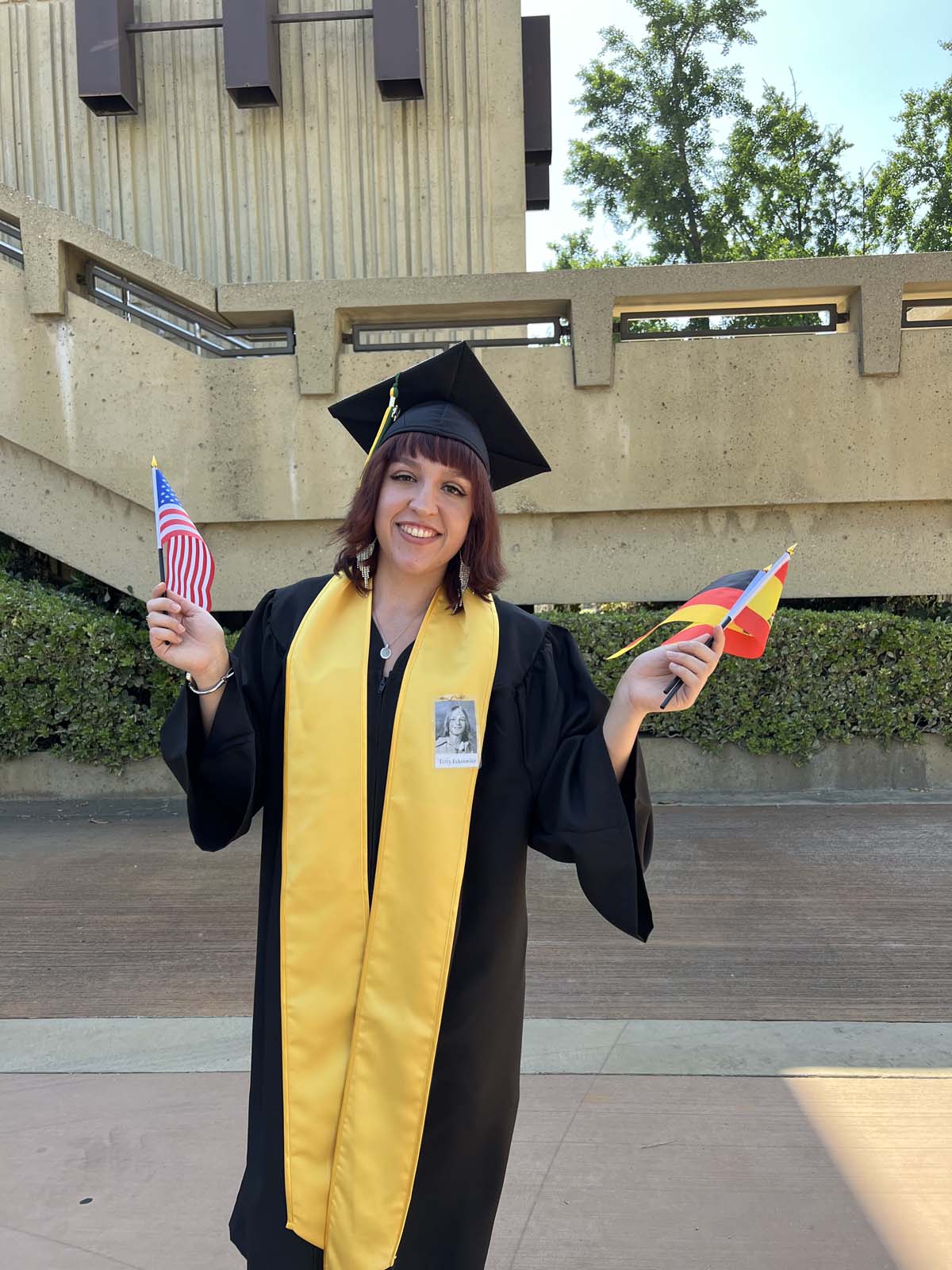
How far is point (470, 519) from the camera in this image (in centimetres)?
216

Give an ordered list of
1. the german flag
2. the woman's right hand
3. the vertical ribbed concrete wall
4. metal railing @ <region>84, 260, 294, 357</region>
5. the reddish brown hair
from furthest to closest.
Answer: the vertical ribbed concrete wall < metal railing @ <region>84, 260, 294, 357</region> < the reddish brown hair < the german flag < the woman's right hand

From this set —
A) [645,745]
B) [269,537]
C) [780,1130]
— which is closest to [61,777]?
[269,537]

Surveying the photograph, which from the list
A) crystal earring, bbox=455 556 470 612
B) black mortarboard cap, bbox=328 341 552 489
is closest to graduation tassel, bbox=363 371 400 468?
black mortarboard cap, bbox=328 341 552 489

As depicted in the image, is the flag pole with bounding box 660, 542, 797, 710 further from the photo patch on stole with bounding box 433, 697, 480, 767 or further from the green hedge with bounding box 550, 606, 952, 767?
the green hedge with bounding box 550, 606, 952, 767

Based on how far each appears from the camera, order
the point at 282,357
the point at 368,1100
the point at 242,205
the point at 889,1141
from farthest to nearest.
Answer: the point at 242,205 → the point at 282,357 → the point at 889,1141 → the point at 368,1100

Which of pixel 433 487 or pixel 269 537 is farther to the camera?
pixel 269 537

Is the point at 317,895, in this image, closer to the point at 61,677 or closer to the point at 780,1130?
the point at 780,1130

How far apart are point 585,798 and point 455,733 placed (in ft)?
0.93

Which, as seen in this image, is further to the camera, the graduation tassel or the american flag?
the graduation tassel

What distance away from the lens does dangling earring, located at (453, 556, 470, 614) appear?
7.04ft

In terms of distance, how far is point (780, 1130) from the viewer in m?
3.04

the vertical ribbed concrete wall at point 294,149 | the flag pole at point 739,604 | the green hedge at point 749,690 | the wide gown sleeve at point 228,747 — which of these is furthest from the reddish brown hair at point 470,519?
the vertical ribbed concrete wall at point 294,149

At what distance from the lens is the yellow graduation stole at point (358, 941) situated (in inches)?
76.5

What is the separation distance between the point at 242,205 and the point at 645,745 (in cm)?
646
